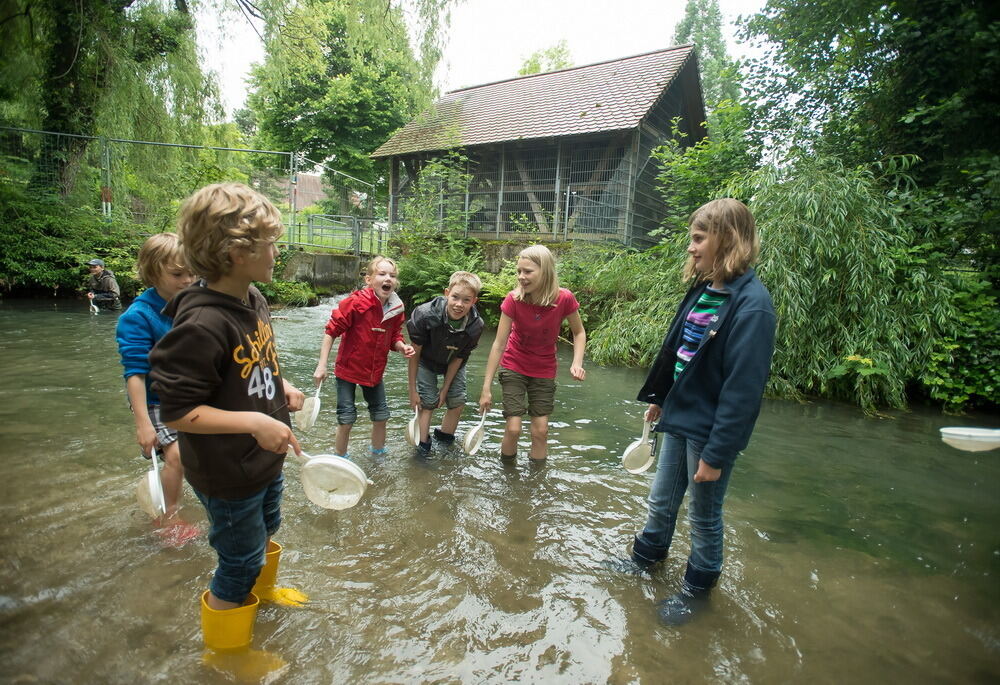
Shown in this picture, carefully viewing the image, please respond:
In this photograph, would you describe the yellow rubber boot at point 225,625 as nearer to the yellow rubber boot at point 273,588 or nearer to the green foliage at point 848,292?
the yellow rubber boot at point 273,588

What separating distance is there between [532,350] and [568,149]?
14.6m

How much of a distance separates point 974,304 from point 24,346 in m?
13.4

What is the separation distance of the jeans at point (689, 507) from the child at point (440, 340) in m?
2.16

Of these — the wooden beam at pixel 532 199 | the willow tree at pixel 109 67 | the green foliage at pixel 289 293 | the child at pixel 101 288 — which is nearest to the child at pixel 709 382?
the willow tree at pixel 109 67

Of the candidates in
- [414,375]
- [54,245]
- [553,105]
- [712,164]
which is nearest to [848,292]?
[712,164]

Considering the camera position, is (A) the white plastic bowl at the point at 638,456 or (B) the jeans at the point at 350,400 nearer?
(A) the white plastic bowl at the point at 638,456

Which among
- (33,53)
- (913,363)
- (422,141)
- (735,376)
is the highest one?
(422,141)

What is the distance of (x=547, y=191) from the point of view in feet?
58.0

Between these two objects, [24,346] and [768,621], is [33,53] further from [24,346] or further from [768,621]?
[768,621]

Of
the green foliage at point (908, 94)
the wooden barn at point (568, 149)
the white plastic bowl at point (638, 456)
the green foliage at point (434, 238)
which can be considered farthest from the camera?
the wooden barn at point (568, 149)

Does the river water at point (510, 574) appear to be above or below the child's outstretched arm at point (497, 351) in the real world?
below

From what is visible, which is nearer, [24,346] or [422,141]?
[24,346]

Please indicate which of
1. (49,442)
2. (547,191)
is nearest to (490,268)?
(547,191)

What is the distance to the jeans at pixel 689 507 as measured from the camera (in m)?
2.46
